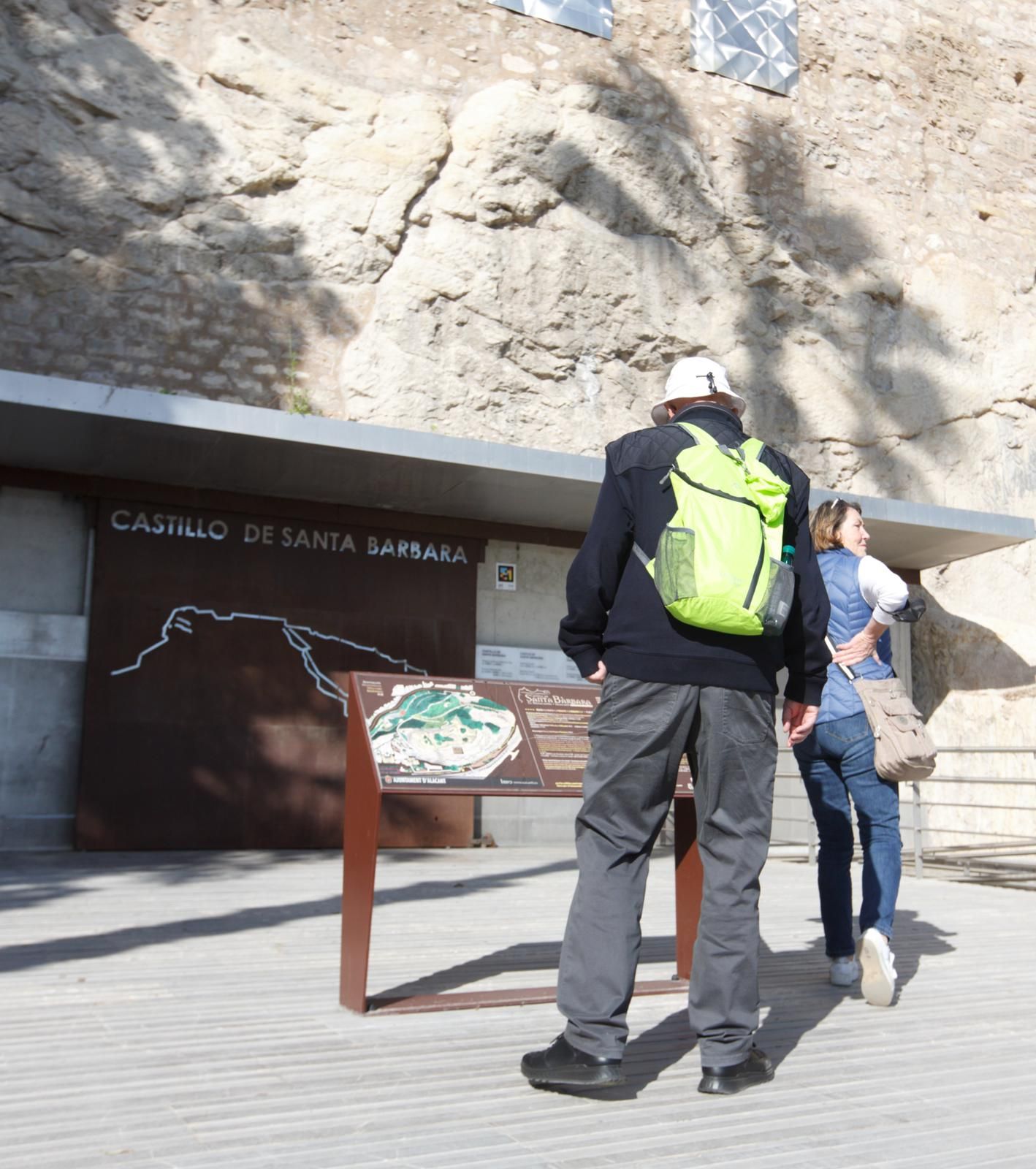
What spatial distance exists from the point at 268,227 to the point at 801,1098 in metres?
10.6

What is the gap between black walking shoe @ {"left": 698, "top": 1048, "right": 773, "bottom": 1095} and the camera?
9.71ft

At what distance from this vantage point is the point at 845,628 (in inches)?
178

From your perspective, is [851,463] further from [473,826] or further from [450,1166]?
[450,1166]

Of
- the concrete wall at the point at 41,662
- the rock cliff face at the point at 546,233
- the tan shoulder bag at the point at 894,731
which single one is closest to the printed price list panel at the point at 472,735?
the tan shoulder bag at the point at 894,731

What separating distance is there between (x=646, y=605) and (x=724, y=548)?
0.89 ft

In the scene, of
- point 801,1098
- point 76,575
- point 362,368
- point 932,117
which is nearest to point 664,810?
point 801,1098

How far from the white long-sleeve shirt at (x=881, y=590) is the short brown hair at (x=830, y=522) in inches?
6.5

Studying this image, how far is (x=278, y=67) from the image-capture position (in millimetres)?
12234

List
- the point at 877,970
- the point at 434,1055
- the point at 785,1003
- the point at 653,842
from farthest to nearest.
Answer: the point at 785,1003 < the point at 877,970 < the point at 434,1055 < the point at 653,842

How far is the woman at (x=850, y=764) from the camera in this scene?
4328 mm

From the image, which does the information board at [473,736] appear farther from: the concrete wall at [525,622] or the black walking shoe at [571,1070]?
the concrete wall at [525,622]

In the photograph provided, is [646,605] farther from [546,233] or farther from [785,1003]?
[546,233]

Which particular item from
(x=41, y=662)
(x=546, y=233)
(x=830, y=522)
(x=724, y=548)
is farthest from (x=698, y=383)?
(x=546, y=233)

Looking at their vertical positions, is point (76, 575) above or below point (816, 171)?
below
